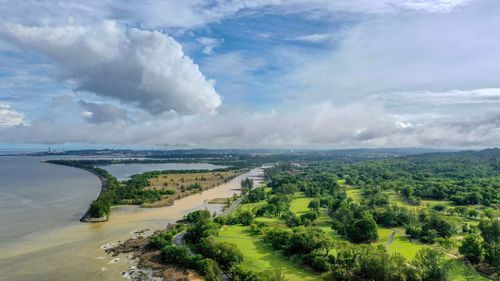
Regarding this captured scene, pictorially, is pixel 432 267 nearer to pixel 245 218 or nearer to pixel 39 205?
pixel 245 218

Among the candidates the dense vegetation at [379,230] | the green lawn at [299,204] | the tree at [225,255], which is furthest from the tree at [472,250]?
the green lawn at [299,204]

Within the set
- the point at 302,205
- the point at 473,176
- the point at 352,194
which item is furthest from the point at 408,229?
the point at 473,176

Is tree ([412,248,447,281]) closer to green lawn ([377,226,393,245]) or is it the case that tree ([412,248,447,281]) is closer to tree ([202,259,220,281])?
green lawn ([377,226,393,245])

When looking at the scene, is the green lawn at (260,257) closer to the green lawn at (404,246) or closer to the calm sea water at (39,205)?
the green lawn at (404,246)

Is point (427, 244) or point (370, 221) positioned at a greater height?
point (370, 221)

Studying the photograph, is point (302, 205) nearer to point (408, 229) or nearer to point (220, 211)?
point (220, 211)

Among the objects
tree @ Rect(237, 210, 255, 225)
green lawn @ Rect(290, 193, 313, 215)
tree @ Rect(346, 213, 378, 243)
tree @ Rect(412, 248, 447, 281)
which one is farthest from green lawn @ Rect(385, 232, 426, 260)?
green lawn @ Rect(290, 193, 313, 215)
